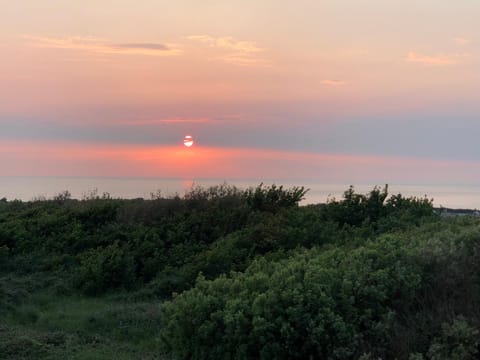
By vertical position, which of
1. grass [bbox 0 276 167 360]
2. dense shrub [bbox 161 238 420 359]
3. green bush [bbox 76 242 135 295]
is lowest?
grass [bbox 0 276 167 360]

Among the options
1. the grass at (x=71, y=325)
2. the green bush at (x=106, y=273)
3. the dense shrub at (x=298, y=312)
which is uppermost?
the dense shrub at (x=298, y=312)

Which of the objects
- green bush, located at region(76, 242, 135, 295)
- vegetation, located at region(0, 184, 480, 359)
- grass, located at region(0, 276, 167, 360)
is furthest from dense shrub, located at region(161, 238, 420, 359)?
green bush, located at region(76, 242, 135, 295)

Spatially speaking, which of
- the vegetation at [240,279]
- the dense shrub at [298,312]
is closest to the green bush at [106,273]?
the vegetation at [240,279]

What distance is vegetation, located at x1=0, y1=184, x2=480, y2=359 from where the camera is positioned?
5.80 meters

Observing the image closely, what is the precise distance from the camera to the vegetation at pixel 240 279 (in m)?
5.80

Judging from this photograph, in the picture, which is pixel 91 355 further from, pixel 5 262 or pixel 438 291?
pixel 5 262

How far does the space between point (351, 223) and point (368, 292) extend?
8.40 metres

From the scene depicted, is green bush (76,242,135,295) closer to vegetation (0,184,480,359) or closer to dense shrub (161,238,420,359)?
vegetation (0,184,480,359)

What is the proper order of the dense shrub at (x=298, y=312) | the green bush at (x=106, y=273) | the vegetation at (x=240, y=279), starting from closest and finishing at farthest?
1. the dense shrub at (x=298, y=312)
2. the vegetation at (x=240, y=279)
3. the green bush at (x=106, y=273)

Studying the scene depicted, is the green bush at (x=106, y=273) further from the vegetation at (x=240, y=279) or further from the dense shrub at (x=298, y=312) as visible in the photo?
the dense shrub at (x=298, y=312)

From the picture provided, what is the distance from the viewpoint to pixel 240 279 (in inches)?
277

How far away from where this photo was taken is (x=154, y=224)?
1612 cm

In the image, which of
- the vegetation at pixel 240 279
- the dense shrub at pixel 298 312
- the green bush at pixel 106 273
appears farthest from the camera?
the green bush at pixel 106 273

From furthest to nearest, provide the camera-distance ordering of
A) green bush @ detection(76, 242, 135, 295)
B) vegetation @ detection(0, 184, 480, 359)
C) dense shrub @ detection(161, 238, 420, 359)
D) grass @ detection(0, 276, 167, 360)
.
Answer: green bush @ detection(76, 242, 135, 295)
grass @ detection(0, 276, 167, 360)
vegetation @ detection(0, 184, 480, 359)
dense shrub @ detection(161, 238, 420, 359)
